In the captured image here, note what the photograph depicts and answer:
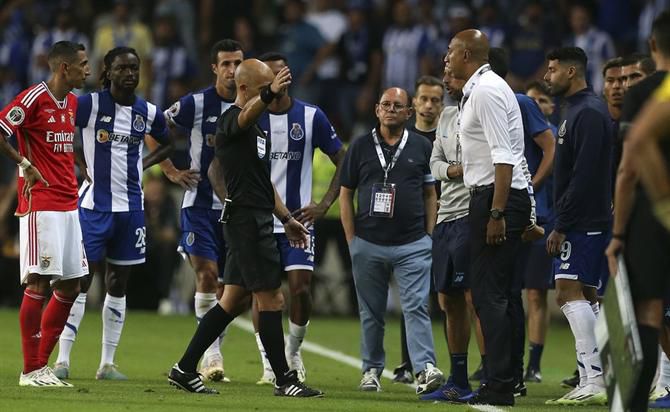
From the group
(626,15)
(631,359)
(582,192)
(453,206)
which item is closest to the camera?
(631,359)

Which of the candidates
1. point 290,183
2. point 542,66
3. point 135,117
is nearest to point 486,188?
point 290,183

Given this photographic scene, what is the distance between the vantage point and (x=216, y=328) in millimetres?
9188

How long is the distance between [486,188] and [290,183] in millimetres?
2655

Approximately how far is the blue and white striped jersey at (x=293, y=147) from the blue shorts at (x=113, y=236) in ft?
4.00

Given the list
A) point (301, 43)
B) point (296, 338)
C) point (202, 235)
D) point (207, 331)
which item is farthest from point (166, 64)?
point (207, 331)

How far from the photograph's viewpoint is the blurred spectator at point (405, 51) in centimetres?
2075

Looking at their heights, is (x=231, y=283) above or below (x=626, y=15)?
below

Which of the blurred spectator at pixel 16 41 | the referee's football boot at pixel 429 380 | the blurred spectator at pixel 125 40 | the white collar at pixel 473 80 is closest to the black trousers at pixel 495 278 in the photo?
the white collar at pixel 473 80

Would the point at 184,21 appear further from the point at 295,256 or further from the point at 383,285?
the point at 383,285

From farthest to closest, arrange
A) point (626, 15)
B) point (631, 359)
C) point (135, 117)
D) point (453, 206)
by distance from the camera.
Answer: point (626, 15)
point (135, 117)
point (453, 206)
point (631, 359)

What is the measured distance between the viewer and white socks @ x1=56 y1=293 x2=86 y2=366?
1069cm

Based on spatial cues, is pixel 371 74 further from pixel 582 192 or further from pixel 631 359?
pixel 631 359

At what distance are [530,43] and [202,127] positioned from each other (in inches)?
368

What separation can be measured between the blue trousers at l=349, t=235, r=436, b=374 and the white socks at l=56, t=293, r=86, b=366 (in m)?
2.31
